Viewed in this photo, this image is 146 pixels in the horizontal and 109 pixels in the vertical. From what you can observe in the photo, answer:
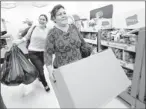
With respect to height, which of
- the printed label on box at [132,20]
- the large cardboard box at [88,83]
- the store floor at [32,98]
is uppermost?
the printed label on box at [132,20]

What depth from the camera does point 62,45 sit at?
1.19m

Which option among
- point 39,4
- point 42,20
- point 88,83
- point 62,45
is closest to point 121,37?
point 62,45

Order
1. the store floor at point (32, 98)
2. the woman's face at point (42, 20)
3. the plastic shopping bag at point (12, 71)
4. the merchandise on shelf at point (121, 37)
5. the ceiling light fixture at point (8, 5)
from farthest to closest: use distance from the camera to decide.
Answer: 1. the ceiling light fixture at point (8, 5)
2. the woman's face at point (42, 20)
3. the store floor at point (32, 98)
4. the plastic shopping bag at point (12, 71)
5. the merchandise on shelf at point (121, 37)

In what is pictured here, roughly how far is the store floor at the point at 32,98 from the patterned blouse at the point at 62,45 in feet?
2.89

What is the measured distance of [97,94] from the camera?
2.43 feet

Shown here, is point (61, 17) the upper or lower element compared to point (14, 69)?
upper

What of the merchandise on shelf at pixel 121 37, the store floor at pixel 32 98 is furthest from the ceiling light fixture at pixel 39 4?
the merchandise on shelf at pixel 121 37

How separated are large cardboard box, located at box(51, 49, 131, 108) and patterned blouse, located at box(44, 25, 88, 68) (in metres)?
0.43

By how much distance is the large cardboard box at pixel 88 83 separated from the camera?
2.29ft

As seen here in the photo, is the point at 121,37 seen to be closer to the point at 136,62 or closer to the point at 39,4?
the point at 136,62

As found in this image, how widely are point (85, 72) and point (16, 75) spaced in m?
1.15

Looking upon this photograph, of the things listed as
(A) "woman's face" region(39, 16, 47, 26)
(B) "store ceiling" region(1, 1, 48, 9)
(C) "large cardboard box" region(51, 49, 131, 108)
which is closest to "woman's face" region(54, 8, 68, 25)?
(C) "large cardboard box" region(51, 49, 131, 108)

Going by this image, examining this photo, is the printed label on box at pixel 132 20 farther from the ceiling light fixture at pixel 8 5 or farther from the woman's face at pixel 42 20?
the ceiling light fixture at pixel 8 5

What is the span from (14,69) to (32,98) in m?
0.68
